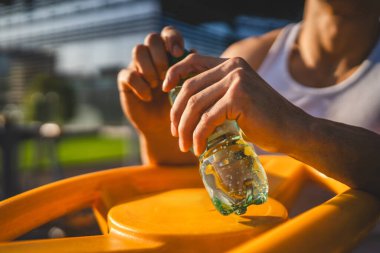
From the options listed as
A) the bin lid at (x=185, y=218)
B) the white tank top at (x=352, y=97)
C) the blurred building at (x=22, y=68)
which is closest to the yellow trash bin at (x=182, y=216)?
the bin lid at (x=185, y=218)

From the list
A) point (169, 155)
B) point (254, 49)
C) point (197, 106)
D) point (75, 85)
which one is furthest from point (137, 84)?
point (75, 85)

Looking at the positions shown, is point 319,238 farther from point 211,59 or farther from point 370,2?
point 370,2

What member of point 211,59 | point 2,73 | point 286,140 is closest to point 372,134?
point 286,140

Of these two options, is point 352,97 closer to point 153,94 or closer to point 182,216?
point 153,94

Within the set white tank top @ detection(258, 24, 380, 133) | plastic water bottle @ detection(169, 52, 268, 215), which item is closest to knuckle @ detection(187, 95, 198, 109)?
plastic water bottle @ detection(169, 52, 268, 215)

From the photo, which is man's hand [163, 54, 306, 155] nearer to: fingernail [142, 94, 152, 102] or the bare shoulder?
fingernail [142, 94, 152, 102]

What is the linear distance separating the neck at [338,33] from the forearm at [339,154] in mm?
550

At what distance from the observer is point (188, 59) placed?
60 cm

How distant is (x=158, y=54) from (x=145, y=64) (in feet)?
0.11

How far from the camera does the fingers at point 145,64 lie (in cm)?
75

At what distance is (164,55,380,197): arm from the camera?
0.51 metres

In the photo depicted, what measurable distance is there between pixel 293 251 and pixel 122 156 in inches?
365

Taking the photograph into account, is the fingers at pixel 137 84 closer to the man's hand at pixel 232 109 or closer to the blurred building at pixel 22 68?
the man's hand at pixel 232 109

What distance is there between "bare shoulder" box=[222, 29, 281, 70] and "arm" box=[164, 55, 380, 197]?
2.21ft
